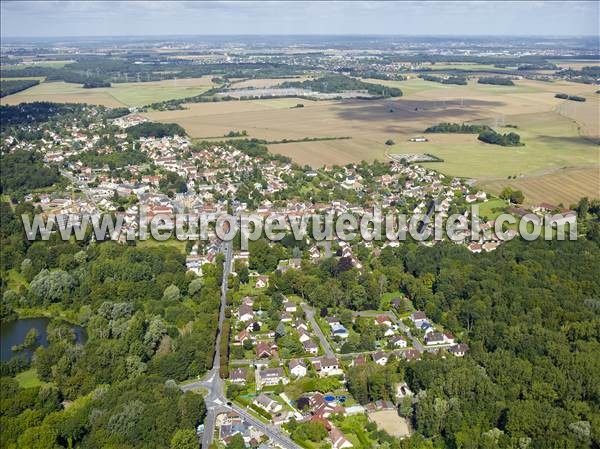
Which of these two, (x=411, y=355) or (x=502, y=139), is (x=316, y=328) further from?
(x=502, y=139)

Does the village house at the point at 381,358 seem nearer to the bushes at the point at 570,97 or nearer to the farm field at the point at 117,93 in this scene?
the bushes at the point at 570,97

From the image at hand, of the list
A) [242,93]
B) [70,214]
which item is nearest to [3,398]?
[70,214]

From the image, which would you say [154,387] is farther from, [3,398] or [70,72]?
[70,72]

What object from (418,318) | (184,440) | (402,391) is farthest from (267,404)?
(418,318)

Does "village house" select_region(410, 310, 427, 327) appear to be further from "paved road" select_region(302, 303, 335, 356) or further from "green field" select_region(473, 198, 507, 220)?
"green field" select_region(473, 198, 507, 220)

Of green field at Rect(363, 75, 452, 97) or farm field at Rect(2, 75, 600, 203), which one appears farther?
green field at Rect(363, 75, 452, 97)

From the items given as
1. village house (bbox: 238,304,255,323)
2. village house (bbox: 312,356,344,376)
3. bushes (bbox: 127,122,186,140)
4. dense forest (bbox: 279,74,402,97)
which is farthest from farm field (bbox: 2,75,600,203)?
village house (bbox: 312,356,344,376)

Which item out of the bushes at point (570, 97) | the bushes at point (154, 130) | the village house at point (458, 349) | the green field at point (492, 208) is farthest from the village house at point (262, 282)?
the bushes at point (570, 97)
